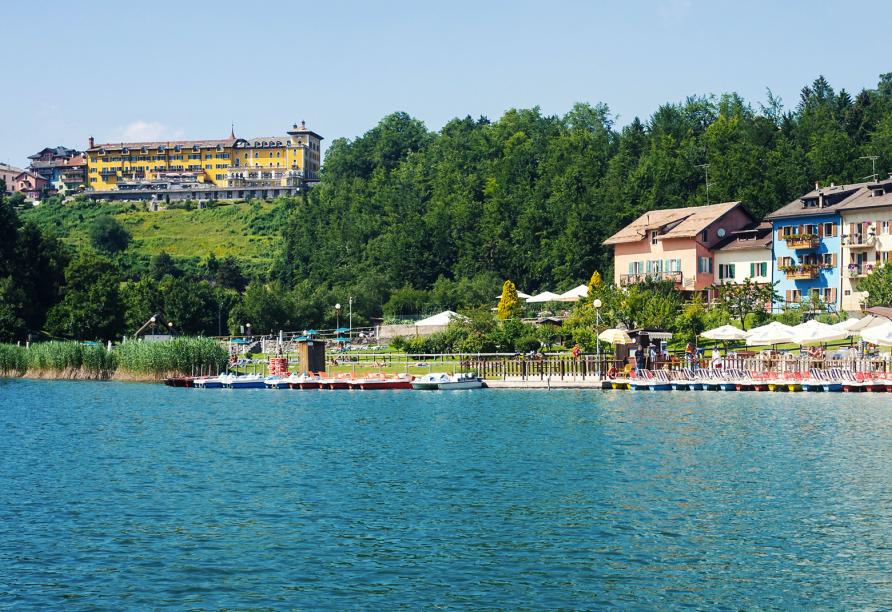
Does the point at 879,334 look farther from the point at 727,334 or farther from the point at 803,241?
the point at 803,241

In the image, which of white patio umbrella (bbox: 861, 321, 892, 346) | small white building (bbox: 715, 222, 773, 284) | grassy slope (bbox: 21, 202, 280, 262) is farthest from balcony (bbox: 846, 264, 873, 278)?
grassy slope (bbox: 21, 202, 280, 262)

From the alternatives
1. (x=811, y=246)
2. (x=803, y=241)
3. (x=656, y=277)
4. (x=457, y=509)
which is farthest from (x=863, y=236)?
(x=457, y=509)

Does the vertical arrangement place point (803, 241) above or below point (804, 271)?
above

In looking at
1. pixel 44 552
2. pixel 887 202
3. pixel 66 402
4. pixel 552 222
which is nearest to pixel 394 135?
pixel 552 222

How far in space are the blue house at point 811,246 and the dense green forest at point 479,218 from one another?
11.6m

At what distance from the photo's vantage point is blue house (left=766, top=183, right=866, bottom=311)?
85812 millimetres

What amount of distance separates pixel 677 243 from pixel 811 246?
12181 millimetres

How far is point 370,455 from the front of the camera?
38062mm

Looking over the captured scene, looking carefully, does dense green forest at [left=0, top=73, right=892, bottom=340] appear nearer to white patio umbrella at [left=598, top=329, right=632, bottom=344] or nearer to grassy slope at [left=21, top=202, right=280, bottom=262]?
grassy slope at [left=21, top=202, right=280, bottom=262]

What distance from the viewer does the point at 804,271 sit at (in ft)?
285

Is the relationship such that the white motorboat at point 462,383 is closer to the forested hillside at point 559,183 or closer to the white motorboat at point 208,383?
the white motorboat at point 208,383

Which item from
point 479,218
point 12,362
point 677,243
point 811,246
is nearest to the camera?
point 12,362

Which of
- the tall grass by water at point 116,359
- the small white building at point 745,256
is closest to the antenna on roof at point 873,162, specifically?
the small white building at point 745,256

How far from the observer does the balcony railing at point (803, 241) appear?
283 ft
